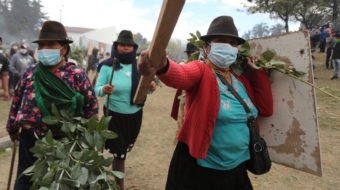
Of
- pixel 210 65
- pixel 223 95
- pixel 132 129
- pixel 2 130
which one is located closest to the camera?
pixel 223 95

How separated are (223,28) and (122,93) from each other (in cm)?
160

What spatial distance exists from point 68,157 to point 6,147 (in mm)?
3854

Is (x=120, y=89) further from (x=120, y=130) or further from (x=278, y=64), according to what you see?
(x=278, y=64)

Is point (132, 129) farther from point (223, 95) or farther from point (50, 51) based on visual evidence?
point (223, 95)

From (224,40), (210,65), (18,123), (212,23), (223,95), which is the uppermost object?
(212,23)

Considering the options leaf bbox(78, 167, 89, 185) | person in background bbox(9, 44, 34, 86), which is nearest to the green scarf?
leaf bbox(78, 167, 89, 185)

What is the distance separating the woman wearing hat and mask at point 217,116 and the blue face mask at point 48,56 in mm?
1294

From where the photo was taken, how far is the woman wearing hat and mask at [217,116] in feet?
5.67

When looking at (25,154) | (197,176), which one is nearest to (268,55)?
(197,176)

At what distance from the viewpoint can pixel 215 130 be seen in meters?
1.83

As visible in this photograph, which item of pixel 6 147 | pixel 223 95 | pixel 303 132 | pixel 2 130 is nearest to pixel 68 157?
pixel 223 95

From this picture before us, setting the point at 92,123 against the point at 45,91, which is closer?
the point at 92,123

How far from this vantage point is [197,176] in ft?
6.26

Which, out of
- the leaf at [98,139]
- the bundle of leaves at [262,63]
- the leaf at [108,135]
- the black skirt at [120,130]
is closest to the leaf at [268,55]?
the bundle of leaves at [262,63]
